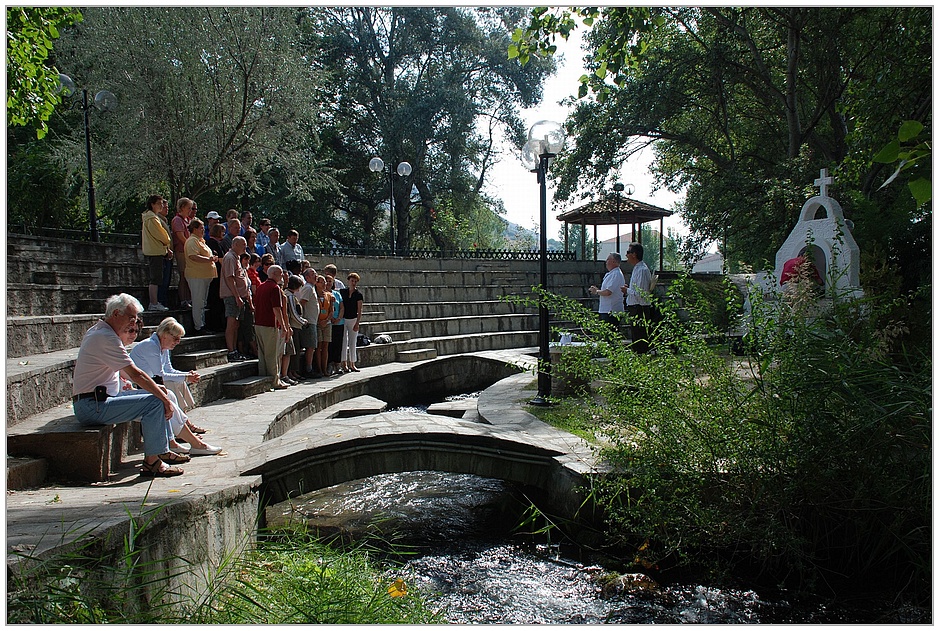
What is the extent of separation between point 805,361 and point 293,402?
18.4 feet

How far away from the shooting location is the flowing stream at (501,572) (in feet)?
12.2

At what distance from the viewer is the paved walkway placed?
10.1 feet

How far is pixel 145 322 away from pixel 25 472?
483 centimetres

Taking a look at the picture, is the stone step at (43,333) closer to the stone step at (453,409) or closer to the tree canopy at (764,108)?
the stone step at (453,409)

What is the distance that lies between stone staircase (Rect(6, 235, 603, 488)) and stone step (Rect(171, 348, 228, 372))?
0.01 meters

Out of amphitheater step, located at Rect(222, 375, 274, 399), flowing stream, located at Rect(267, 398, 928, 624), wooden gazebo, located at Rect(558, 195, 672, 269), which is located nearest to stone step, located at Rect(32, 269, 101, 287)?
amphitheater step, located at Rect(222, 375, 274, 399)

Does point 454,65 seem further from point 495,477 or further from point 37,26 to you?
point 495,477

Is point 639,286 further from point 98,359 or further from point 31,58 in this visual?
point 31,58

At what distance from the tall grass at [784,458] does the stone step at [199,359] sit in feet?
17.9

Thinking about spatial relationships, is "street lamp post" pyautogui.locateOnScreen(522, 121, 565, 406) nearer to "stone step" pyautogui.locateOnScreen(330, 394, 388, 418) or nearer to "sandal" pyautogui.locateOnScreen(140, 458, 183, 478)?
"stone step" pyautogui.locateOnScreen(330, 394, 388, 418)

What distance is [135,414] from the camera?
4.48 meters

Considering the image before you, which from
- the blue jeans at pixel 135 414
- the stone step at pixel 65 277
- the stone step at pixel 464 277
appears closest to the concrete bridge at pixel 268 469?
the blue jeans at pixel 135 414

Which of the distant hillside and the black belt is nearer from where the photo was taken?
the black belt

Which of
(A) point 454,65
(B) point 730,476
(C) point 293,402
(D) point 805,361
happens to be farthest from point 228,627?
(A) point 454,65
